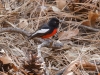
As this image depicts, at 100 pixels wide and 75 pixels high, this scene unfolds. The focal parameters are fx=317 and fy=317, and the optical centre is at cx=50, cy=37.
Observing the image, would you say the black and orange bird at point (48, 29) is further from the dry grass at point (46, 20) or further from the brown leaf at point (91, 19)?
the brown leaf at point (91, 19)

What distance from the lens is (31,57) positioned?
2146 mm

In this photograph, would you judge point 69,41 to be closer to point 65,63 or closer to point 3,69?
point 65,63

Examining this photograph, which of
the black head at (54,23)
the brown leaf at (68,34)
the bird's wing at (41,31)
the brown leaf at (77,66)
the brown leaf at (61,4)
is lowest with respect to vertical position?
the brown leaf at (77,66)

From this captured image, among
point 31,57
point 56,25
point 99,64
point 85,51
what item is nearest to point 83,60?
point 99,64

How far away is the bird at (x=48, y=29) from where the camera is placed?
317 cm

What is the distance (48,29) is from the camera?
3.29 meters

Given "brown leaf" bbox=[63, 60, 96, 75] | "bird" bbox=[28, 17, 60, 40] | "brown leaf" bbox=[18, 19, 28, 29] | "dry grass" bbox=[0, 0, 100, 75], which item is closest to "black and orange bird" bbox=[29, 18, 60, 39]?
"bird" bbox=[28, 17, 60, 40]

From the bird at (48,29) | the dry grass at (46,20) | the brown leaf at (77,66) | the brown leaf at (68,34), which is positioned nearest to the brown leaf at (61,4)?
the dry grass at (46,20)

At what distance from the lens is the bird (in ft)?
10.4

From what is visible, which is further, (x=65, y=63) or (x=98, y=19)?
(x=98, y=19)

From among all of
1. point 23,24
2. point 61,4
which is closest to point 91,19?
point 61,4

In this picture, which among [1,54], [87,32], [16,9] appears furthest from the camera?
[16,9]

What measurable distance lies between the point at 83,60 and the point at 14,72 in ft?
1.95

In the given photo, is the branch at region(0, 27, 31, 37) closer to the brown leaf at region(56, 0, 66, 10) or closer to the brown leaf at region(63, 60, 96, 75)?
the brown leaf at region(56, 0, 66, 10)
